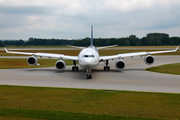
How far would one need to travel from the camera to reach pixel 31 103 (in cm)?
1429

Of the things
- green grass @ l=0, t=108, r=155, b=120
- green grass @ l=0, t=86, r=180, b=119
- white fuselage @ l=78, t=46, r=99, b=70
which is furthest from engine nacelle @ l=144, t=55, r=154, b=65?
green grass @ l=0, t=108, r=155, b=120

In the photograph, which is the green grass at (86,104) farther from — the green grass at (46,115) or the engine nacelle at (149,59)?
the engine nacelle at (149,59)

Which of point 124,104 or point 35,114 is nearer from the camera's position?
point 35,114

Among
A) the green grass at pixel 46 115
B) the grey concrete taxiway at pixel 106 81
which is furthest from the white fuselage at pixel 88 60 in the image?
the green grass at pixel 46 115

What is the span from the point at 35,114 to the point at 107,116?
3822mm

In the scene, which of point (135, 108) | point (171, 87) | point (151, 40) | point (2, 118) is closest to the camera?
point (2, 118)

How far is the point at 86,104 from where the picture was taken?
46.2ft

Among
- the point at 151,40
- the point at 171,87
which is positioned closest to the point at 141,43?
the point at 151,40

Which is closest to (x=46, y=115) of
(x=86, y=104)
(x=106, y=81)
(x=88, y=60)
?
(x=86, y=104)

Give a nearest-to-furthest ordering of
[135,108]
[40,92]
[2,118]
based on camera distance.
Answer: [2,118] → [135,108] → [40,92]

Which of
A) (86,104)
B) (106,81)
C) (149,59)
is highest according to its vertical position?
(149,59)

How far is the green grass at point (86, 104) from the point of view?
11906 millimetres

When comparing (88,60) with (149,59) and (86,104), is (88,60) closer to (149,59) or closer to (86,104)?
(86,104)

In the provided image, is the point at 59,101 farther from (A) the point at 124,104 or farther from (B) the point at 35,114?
(A) the point at 124,104
